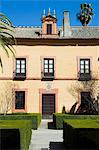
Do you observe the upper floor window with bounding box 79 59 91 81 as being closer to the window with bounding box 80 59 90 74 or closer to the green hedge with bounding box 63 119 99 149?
the window with bounding box 80 59 90 74

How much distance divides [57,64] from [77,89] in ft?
9.46

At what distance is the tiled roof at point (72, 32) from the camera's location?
33594mm

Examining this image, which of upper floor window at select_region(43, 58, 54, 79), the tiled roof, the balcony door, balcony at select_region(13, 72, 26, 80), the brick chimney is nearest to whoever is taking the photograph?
balcony at select_region(13, 72, 26, 80)

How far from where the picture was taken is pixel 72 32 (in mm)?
34750

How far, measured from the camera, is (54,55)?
32.6 metres

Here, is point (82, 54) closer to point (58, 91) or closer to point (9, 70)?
point (58, 91)

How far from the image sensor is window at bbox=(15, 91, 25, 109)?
3234 centimetres

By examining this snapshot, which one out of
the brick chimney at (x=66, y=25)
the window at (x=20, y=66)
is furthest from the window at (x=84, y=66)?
the window at (x=20, y=66)

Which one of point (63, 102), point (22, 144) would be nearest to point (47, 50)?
point (63, 102)

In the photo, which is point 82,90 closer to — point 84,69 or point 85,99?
point 85,99

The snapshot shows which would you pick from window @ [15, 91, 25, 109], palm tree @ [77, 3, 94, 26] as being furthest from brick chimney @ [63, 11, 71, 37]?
palm tree @ [77, 3, 94, 26]

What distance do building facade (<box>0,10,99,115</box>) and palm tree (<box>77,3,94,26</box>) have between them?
17.8 metres

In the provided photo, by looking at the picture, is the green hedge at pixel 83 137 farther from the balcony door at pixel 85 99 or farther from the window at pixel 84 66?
the window at pixel 84 66

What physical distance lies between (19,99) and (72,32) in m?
8.30
